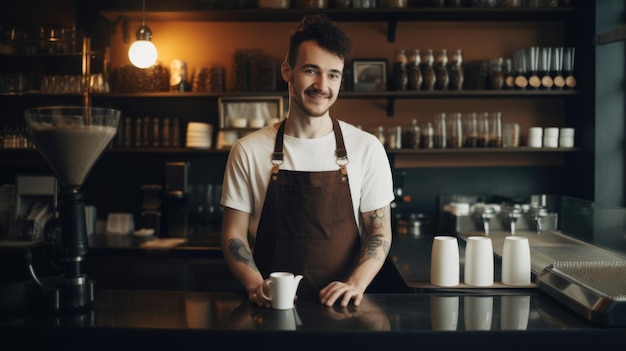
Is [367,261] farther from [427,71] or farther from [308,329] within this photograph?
[427,71]

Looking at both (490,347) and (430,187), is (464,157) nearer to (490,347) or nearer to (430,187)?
(430,187)

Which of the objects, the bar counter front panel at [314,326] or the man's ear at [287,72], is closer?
the bar counter front panel at [314,326]

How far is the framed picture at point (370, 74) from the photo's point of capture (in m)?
4.32

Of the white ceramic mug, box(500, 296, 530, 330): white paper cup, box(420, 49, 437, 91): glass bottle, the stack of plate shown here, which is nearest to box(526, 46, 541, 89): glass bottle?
box(420, 49, 437, 91): glass bottle

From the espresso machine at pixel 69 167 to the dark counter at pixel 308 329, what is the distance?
82 millimetres

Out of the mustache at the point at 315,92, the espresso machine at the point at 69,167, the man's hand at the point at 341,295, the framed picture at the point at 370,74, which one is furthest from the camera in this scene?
the framed picture at the point at 370,74

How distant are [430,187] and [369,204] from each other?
7.54ft

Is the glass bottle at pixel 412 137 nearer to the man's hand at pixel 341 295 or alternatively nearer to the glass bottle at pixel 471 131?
the glass bottle at pixel 471 131

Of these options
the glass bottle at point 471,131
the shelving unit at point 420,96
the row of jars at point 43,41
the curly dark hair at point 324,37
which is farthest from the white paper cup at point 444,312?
the row of jars at point 43,41

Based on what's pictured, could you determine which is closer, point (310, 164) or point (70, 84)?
point (310, 164)

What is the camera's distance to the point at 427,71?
13.7 ft

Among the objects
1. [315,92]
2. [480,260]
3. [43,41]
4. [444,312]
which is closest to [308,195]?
[315,92]

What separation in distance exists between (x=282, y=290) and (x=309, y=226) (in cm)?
62

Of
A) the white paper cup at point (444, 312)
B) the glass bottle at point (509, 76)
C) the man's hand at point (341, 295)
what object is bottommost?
the white paper cup at point (444, 312)
